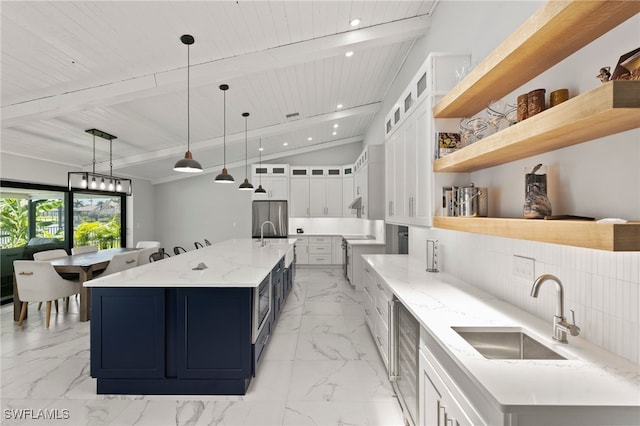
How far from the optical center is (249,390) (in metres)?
2.53

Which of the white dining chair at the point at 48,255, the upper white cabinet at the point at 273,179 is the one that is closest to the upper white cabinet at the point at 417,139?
the upper white cabinet at the point at 273,179

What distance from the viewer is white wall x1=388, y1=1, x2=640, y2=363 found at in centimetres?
118

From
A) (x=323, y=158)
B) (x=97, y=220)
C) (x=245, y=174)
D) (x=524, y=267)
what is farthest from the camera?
(x=245, y=174)

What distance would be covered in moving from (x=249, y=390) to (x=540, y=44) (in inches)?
118

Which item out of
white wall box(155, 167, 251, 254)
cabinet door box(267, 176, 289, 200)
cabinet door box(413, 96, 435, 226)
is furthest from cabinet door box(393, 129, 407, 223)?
white wall box(155, 167, 251, 254)

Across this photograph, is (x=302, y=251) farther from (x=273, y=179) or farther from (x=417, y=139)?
(x=417, y=139)

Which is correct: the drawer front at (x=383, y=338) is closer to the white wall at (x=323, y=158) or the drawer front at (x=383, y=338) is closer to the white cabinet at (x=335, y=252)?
the white cabinet at (x=335, y=252)

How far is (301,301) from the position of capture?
5.09 meters

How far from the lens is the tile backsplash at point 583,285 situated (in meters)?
1.18

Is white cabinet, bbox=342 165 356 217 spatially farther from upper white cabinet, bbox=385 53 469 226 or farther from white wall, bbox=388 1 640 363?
white wall, bbox=388 1 640 363

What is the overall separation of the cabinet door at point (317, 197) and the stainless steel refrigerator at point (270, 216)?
0.73 meters

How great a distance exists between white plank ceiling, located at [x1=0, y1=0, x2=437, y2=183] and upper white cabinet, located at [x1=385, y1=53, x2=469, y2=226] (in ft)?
3.67

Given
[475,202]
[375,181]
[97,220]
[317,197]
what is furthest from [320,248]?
[475,202]

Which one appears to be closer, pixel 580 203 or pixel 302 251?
pixel 580 203
